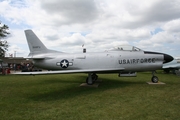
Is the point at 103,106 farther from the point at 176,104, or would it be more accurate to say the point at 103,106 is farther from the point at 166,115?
the point at 176,104

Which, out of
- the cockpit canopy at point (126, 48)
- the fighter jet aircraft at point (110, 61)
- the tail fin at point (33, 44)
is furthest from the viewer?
the tail fin at point (33, 44)

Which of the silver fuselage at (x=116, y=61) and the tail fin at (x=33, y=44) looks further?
the tail fin at (x=33, y=44)

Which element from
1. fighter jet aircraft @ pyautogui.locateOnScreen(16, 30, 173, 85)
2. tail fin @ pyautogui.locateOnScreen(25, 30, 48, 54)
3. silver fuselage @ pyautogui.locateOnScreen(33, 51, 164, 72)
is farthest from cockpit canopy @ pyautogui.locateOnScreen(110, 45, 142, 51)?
tail fin @ pyautogui.locateOnScreen(25, 30, 48, 54)

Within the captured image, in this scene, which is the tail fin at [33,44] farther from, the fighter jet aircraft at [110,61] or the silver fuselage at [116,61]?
the silver fuselage at [116,61]

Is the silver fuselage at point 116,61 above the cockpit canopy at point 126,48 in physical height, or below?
below

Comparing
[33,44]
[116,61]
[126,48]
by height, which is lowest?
[116,61]

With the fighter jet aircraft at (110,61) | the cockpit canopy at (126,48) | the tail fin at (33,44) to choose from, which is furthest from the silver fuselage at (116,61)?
the tail fin at (33,44)

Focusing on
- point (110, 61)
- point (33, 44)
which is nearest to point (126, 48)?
point (110, 61)

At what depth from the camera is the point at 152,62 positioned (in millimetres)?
9352

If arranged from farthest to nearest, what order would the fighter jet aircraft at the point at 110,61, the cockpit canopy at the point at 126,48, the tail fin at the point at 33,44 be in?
the tail fin at the point at 33,44 → the cockpit canopy at the point at 126,48 → the fighter jet aircraft at the point at 110,61

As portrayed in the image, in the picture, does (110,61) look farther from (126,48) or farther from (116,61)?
(126,48)

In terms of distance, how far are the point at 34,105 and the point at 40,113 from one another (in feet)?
3.16

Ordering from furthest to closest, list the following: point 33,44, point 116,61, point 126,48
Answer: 1. point 33,44
2. point 126,48
3. point 116,61

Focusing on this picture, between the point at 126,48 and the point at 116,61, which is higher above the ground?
the point at 126,48
